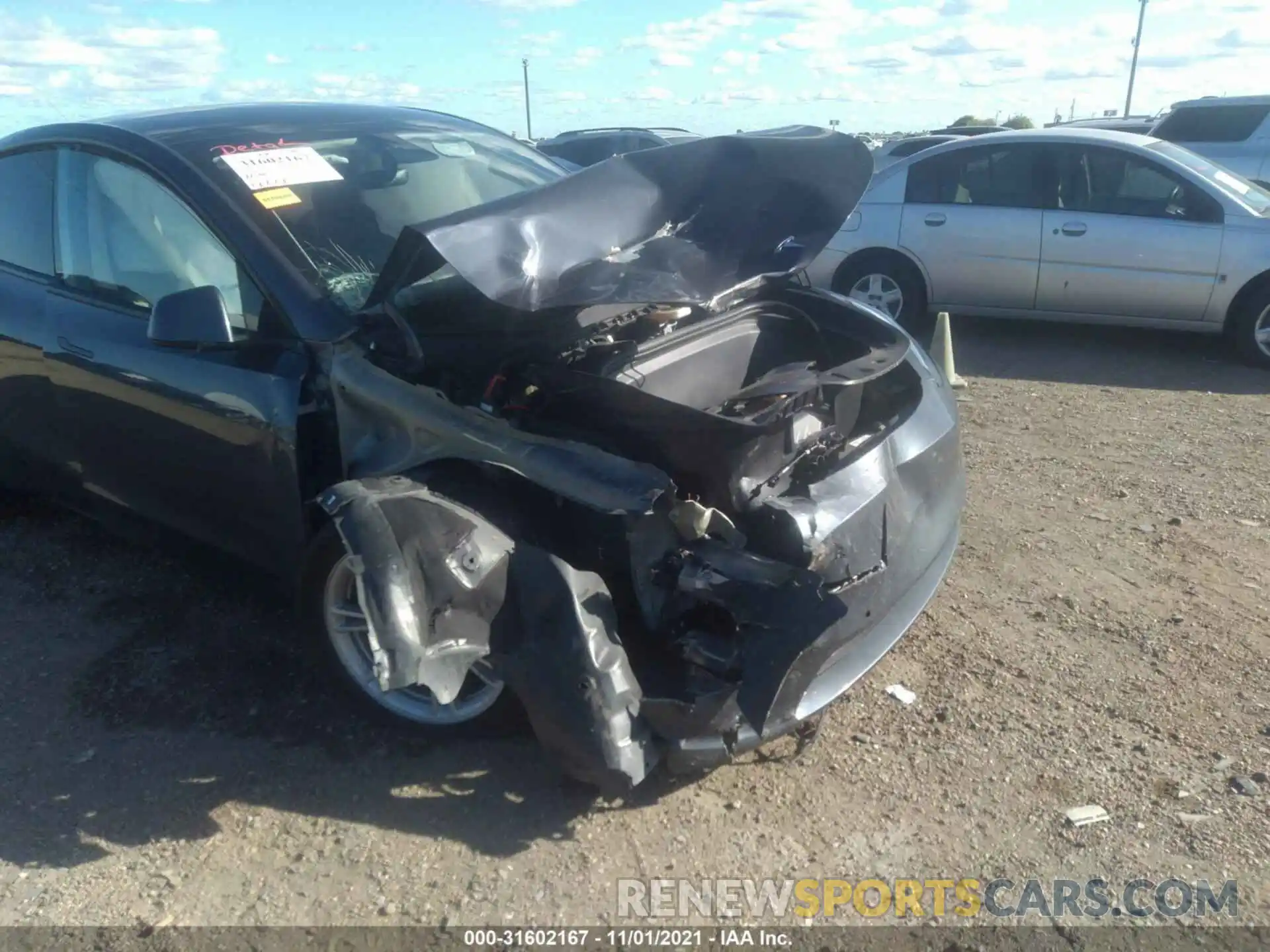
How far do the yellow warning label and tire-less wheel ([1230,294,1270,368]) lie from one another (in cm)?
647

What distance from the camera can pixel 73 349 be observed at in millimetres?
3953

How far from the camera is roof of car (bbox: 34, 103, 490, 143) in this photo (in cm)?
394

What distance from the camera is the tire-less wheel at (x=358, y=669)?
3.14 meters

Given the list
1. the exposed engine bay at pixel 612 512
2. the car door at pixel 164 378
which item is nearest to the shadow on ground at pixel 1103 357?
the exposed engine bay at pixel 612 512

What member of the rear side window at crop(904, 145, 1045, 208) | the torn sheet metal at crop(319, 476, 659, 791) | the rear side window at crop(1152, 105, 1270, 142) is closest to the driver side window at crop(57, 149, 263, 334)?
the torn sheet metal at crop(319, 476, 659, 791)

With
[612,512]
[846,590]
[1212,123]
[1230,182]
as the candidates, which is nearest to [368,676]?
[612,512]

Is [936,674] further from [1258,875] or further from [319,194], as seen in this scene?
[319,194]

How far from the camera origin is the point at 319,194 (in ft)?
12.4

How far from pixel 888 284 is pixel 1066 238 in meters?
1.33

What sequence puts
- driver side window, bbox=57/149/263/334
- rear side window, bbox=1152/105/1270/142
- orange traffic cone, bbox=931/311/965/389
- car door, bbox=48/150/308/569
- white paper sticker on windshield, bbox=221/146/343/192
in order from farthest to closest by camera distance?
rear side window, bbox=1152/105/1270/142 → orange traffic cone, bbox=931/311/965/389 → white paper sticker on windshield, bbox=221/146/343/192 → driver side window, bbox=57/149/263/334 → car door, bbox=48/150/308/569

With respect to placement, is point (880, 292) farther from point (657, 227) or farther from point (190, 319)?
point (190, 319)

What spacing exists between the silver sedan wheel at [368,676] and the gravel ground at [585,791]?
133 mm

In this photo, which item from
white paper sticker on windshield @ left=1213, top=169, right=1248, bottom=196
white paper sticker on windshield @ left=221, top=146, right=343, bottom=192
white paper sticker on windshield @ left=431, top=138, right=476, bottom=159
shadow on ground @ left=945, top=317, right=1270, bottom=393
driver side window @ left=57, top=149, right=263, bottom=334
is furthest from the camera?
white paper sticker on windshield @ left=1213, top=169, right=1248, bottom=196

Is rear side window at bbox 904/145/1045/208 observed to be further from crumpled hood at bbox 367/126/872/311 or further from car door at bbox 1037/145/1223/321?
crumpled hood at bbox 367/126/872/311
